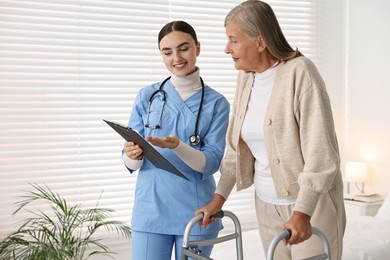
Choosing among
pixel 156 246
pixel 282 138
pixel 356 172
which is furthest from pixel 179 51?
pixel 356 172

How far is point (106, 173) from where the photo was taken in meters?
4.22

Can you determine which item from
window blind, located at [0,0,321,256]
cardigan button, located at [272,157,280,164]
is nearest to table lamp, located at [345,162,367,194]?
window blind, located at [0,0,321,256]

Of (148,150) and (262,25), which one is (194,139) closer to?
(148,150)

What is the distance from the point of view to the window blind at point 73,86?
392 centimetres

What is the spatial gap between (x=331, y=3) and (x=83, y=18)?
6.94 ft

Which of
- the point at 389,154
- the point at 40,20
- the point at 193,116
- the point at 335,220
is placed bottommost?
the point at 389,154

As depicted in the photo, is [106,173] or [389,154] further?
[389,154]

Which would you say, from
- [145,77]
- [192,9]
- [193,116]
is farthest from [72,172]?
[193,116]

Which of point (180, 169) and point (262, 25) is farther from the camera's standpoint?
point (180, 169)

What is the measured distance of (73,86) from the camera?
4086 mm

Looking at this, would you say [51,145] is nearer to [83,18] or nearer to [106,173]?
[106,173]

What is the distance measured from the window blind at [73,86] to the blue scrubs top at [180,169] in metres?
1.74

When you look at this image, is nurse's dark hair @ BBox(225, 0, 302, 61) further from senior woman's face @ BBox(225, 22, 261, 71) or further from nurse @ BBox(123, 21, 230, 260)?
nurse @ BBox(123, 21, 230, 260)

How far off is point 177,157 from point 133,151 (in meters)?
0.20
